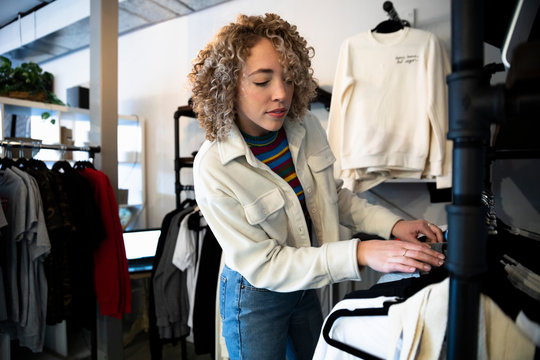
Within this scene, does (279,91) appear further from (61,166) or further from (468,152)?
(61,166)

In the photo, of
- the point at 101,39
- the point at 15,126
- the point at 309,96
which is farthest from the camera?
the point at 15,126

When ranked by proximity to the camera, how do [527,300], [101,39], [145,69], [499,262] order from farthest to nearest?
[145,69], [101,39], [499,262], [527,300]

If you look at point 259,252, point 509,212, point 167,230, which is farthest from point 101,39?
point 509,212

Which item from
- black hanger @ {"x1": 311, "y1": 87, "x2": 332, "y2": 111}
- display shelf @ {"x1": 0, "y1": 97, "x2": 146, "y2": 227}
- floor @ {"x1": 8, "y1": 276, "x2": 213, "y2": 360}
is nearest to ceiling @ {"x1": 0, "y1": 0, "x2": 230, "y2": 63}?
display shelf @ {"x1": 0, "y1": 97, "x2": 146, "y2": 227}

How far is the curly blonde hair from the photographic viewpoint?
2.93 ft

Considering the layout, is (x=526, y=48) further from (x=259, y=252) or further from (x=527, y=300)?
(x=259, y=252)

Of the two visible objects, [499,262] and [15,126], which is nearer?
[499,262]

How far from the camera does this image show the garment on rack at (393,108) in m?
1.57

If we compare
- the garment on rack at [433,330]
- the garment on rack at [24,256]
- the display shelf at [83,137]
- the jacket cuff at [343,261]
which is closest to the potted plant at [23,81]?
the display shelf at [83,137]

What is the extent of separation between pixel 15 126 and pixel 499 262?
3.29 meters

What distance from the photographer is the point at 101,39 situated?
181 cm

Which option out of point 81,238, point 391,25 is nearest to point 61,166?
point 81,238

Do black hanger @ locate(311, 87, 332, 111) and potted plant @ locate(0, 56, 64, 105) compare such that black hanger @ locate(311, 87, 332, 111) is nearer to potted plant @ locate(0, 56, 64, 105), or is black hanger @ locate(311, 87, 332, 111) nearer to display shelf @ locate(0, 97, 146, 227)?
display shelf @ locate(0, 97, 146, 227)

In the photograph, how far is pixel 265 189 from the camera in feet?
2.99
